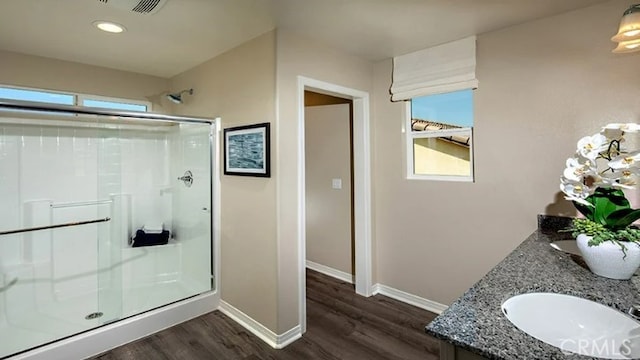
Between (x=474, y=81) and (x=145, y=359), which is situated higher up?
(x=474, y=81)

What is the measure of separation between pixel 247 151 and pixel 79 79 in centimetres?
223

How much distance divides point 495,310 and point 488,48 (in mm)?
2187

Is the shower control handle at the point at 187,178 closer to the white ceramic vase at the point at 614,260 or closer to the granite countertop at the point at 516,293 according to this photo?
the granite countertop at the point at 516,293

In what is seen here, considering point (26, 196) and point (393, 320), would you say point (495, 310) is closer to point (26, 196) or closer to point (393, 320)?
point (393, 320)

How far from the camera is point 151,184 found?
138 inches

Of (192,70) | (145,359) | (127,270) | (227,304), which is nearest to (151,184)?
(127,270)

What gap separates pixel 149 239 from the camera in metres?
3.28

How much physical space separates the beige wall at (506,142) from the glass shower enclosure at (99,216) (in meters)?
1.87

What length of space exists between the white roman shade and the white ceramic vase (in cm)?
161

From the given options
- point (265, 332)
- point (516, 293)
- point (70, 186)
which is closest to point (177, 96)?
point (70, 186)

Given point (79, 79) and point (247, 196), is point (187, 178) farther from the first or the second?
point (79, 79)

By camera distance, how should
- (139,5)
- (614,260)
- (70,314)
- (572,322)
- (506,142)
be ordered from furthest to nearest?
(70,314)
(506,142)
(139,5)
(614,260)
(572,322)

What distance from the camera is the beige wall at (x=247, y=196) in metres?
2.40

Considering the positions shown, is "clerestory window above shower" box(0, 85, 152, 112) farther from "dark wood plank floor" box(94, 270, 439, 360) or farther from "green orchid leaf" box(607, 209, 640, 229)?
"green orchid leaf" box(607, 209, 640, 229)
